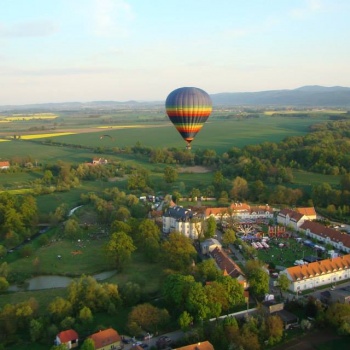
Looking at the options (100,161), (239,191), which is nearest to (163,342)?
(239,191)

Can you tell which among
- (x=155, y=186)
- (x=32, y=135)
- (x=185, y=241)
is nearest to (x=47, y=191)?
(x=155, y=186)

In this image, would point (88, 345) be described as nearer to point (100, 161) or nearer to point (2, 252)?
point (2, 252)

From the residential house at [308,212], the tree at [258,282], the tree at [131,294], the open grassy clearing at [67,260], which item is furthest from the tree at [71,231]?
the residential house at [308,212]

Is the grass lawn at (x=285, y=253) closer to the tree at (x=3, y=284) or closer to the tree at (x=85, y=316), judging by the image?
the tree at (x=85, y=316)

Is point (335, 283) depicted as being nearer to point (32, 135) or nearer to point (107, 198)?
point (107, 198)

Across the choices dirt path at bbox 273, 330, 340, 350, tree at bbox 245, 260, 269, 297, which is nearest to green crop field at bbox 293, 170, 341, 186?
tree at bbox 245, 260, 269, 297

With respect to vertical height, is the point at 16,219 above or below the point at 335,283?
above

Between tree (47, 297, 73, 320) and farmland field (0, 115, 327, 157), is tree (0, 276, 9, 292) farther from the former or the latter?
farmland field (0, 115, 327, 157)
